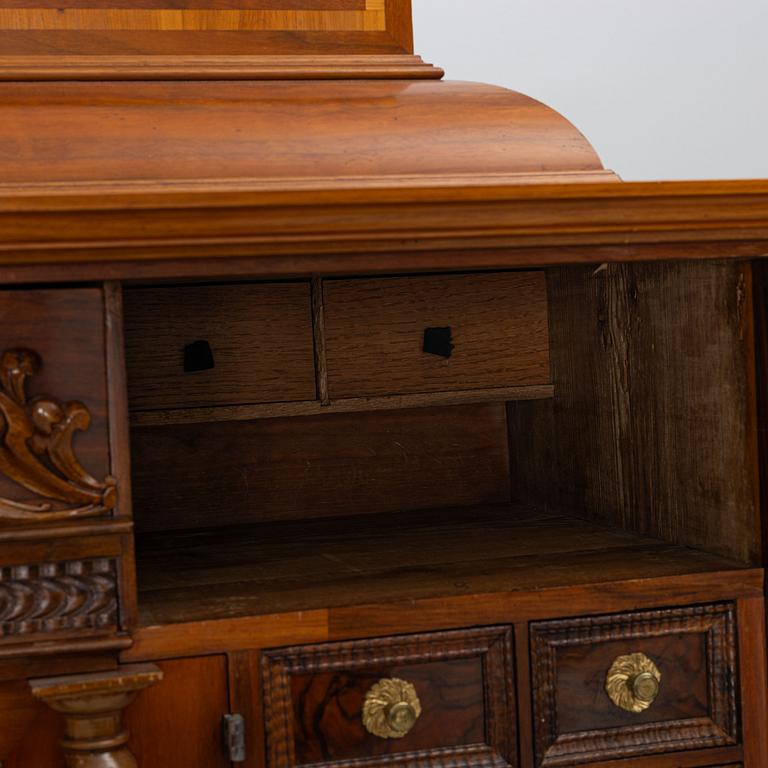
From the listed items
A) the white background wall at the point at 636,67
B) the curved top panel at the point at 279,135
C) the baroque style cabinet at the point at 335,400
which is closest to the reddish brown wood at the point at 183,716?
the baroque style cabinet at the point at 335,400

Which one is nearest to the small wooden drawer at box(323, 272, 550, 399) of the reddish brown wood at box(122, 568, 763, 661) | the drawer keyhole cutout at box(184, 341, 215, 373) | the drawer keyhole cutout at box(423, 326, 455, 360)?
the drawer keyhole cutout at box(423, 326, 455, 360)

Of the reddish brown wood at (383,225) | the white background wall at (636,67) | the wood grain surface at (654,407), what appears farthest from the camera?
the white background wall at (636,67)

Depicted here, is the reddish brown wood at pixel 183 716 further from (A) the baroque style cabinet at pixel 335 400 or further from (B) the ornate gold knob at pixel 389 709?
(B) the ornate gold knob at pixel 389 709

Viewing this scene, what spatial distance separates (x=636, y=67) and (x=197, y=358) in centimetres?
89

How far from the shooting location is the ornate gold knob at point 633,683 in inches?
41.3

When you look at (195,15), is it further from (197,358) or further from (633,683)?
(633,683)

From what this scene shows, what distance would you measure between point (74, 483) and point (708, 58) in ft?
4.45

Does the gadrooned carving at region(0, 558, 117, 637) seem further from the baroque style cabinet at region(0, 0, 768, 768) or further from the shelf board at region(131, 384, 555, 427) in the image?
the shelf board at region(131, 384, 555, 427)

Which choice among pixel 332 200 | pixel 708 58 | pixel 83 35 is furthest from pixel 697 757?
pixel 708 58

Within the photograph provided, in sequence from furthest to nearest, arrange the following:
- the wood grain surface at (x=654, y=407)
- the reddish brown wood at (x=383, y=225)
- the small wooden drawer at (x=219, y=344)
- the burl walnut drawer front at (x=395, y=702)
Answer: the small wooden drawer at (x=219, y=344) → the wood grain surface at (x=654, y=407) → the burl walnut drawer front at (x=395, y=702) → the reddish brown wood at (x=383, y=225)

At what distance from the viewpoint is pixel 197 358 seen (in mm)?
1374

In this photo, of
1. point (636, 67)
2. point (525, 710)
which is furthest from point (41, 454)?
point (636, 67)

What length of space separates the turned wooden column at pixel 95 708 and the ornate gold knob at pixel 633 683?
39cm

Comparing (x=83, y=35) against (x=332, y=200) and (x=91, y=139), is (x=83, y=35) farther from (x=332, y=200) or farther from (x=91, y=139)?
(x=332, y=200)
